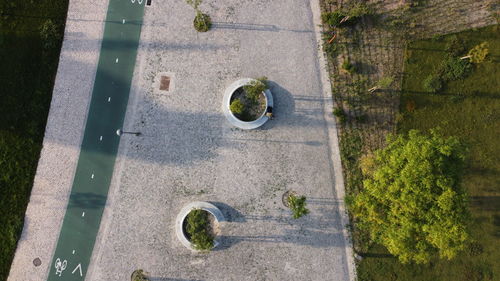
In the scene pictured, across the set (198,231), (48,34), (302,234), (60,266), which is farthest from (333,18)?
(60,266)

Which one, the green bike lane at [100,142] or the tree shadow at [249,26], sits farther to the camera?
the tree shadow at [249,26]

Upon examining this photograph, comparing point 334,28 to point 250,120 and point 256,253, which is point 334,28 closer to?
point 250,120

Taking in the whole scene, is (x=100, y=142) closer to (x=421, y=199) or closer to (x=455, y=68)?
(x=421, y=199)

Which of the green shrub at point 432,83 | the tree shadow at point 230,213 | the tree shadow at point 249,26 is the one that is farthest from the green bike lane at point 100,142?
the green shrub at point 432,83

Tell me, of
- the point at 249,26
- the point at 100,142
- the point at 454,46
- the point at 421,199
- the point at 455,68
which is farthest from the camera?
the point at 249,26

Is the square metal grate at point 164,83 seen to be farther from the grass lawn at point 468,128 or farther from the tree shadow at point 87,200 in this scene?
the grass lawn at point 468,128

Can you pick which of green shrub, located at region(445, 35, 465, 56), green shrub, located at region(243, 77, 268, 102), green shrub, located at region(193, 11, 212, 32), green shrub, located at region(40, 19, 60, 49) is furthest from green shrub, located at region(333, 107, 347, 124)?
green shrub, located at region(40, 19, 60, 49)
